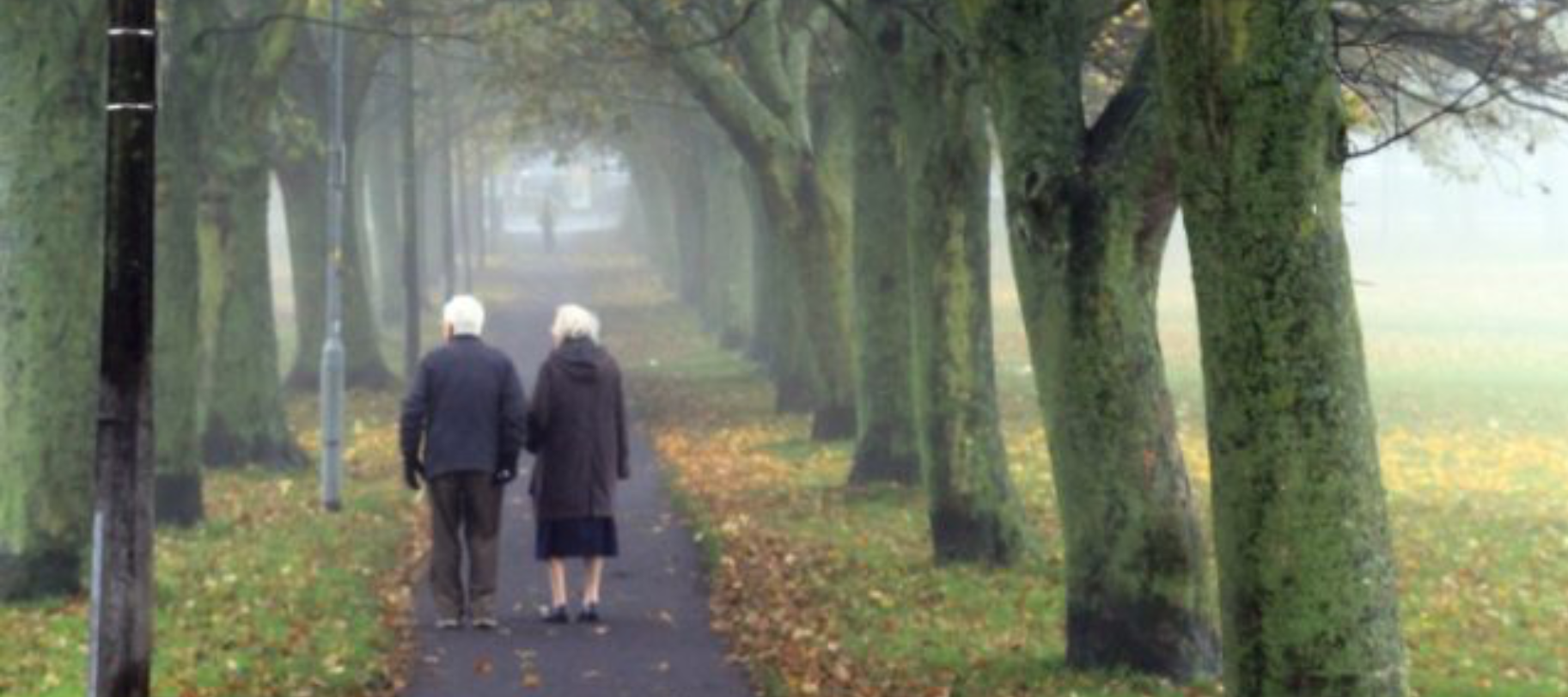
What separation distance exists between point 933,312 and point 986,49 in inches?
198

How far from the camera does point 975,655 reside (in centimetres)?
1291

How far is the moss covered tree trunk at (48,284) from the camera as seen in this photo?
14188 mm

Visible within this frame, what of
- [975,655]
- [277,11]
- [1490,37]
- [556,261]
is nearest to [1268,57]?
[975,655]

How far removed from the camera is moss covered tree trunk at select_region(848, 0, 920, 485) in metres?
21.5

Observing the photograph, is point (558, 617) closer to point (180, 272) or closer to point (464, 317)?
point (464, 317)

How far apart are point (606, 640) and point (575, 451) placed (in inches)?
51.0

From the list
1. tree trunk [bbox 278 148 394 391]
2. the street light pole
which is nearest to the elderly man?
the street light pole

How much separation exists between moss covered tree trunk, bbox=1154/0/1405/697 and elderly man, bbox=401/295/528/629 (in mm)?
6497

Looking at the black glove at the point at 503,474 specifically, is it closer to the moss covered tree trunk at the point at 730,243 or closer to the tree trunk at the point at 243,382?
the tree trunk at the point at 243,382

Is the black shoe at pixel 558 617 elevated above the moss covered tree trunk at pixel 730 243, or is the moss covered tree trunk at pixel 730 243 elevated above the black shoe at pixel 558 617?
the moss covered tree trunk at pixel 730 243

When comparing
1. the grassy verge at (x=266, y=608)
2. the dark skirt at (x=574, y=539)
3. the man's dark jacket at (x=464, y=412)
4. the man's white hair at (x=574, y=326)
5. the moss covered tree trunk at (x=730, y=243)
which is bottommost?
the grassy verge at (x=266, y=608)

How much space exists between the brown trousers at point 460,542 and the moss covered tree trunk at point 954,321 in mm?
3713

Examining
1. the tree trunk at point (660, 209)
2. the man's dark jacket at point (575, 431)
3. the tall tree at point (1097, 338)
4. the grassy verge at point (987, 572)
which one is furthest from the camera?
the tree trunk at point (660, 209)

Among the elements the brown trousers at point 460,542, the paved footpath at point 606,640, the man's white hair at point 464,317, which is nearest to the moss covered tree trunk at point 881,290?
the paved footpath at point 606,640
